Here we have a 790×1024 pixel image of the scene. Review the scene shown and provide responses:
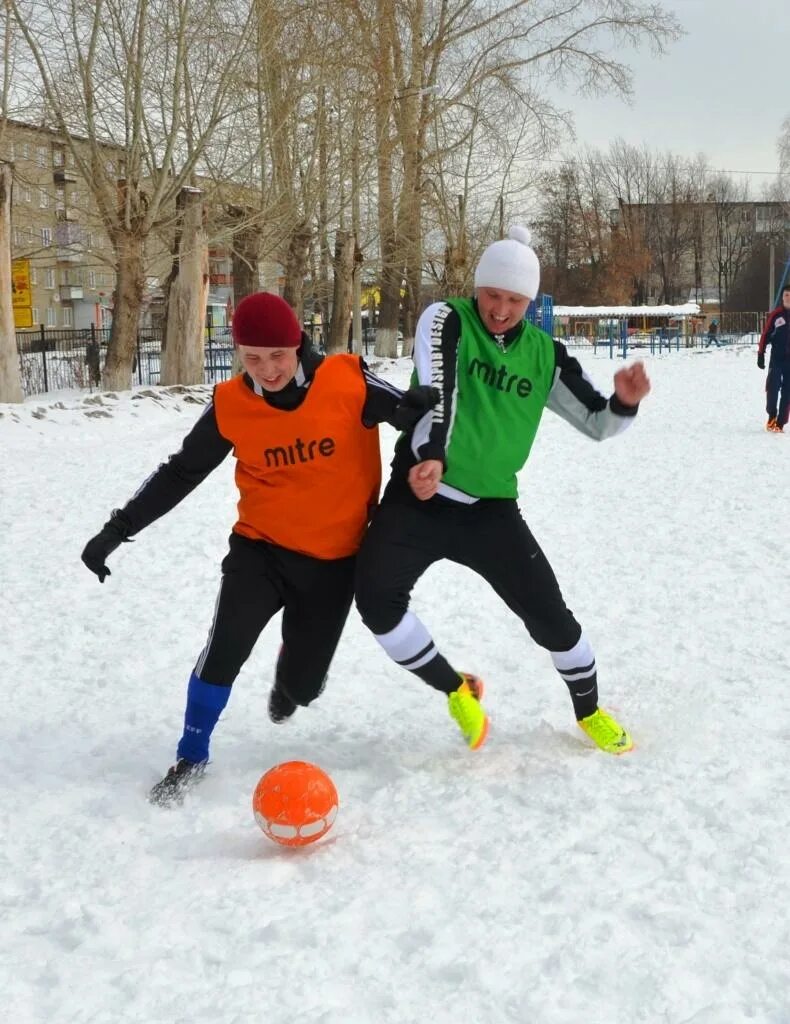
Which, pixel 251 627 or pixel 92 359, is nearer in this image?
pixel 251 627

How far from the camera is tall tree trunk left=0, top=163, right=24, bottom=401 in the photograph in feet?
51.0

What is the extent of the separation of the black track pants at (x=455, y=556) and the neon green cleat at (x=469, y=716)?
1.28ft

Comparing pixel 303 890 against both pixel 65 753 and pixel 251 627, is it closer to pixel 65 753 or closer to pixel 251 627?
pixel 251 627

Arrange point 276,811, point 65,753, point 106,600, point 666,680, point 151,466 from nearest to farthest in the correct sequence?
1. point 276,811
2. point 65,753
3. point 666,680
4. point 106,600
5. point 151,466

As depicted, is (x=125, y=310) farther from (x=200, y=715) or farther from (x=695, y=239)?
(x=695, y=239)

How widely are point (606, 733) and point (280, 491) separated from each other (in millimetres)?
1493

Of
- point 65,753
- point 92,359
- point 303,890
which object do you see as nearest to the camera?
point 303,890

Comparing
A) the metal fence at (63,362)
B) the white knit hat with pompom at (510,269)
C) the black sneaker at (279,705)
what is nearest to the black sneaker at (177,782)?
the black sneaker at (279,705)

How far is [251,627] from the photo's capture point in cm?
370

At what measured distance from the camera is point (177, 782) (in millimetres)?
3648

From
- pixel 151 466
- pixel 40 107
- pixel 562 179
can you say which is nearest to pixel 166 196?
pixel 40 107

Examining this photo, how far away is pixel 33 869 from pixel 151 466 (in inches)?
344

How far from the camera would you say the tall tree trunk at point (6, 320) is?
15547mm

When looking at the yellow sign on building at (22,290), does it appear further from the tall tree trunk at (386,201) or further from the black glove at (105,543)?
the black glove at (105,543)
